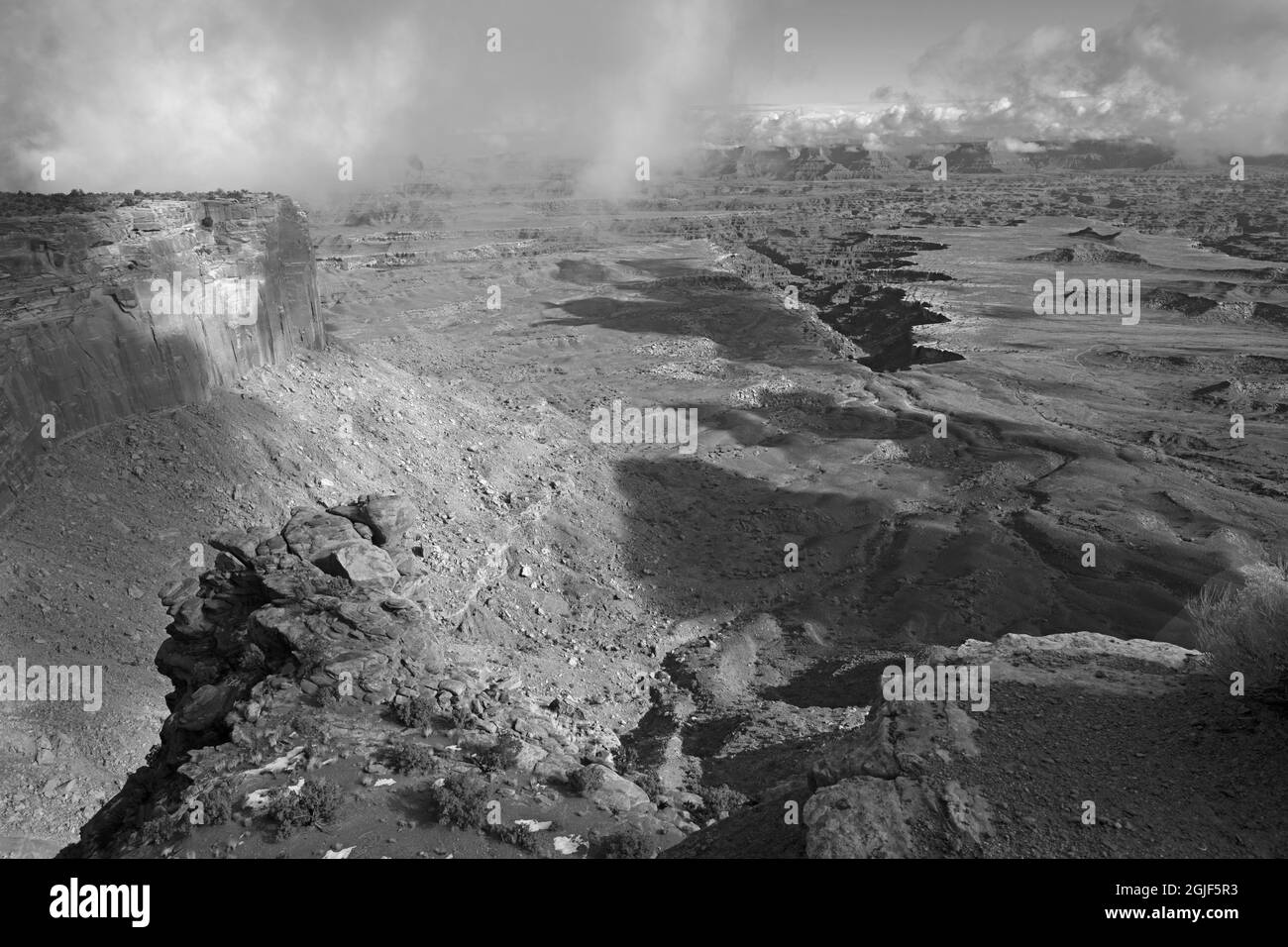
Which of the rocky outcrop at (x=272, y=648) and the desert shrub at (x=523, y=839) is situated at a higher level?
the rocky outcrop at (x=272, y=648)

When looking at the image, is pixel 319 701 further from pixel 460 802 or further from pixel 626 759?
pixel 626 759

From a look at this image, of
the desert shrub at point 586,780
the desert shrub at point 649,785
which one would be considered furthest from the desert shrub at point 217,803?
the desert shrub at point 649,785

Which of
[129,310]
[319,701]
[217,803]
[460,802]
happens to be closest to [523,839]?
[460,802]

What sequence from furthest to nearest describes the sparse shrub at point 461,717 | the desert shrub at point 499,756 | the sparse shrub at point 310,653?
the sparse shrub at point 310,653 < the sparse shrub at point 461,717 < the desert shrub at point 499,756

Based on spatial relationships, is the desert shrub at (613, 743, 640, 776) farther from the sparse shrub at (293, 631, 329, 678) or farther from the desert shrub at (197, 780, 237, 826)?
the desert shrub at (197, 780, 237, 826)

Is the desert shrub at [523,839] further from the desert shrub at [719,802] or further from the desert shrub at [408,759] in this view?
the desert shrub at [719,802]
